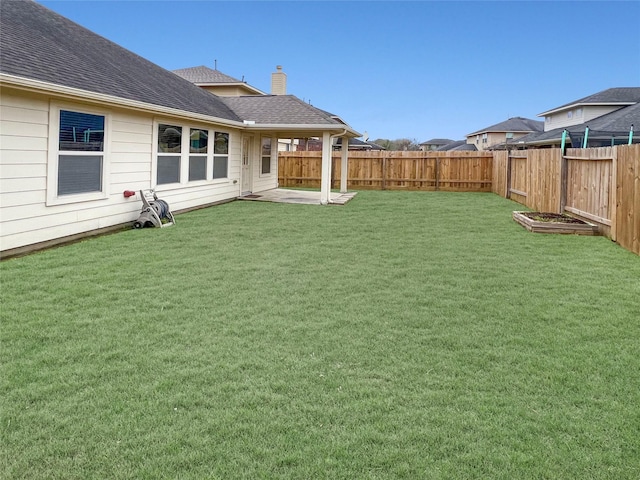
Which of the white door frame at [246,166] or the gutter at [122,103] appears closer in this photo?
the gutter at [122,103]

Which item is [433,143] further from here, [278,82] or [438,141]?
[278,82]

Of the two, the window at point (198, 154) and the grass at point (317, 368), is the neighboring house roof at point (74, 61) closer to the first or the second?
the window at point (198, 154)

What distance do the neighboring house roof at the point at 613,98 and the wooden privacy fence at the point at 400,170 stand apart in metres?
16.7

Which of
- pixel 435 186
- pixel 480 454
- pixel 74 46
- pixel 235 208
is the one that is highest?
pixel 74 46

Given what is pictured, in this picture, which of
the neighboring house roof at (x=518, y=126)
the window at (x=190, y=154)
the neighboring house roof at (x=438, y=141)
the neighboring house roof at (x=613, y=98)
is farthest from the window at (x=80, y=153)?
the neighboring house roof at (x=438, y=141)

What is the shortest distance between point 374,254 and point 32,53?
235 inches

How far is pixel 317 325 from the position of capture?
150 inches

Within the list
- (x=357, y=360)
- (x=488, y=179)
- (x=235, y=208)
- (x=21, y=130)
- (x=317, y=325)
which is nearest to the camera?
(x=357, y=360)

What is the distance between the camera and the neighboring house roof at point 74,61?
6613 millimetres

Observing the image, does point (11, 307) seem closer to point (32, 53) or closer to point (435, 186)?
point (32, 53)

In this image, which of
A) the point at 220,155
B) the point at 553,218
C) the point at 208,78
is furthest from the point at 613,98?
the point at 220,155

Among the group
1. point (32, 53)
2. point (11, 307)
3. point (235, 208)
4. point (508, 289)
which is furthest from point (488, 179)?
point (11, 307)

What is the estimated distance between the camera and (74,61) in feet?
26.3

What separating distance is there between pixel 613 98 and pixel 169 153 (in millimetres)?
31860
